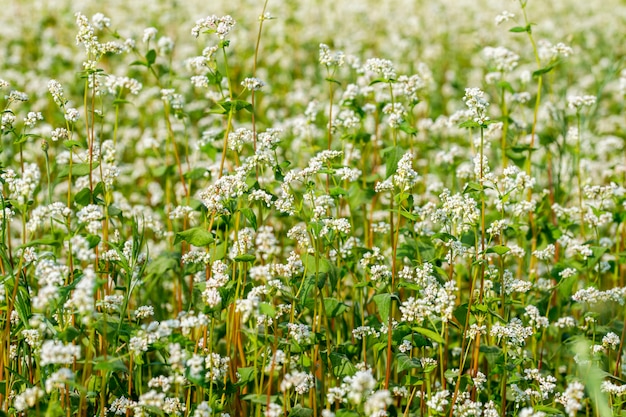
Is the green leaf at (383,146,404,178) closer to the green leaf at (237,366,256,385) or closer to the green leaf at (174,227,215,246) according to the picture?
the green leaf at (174,227,215,246)

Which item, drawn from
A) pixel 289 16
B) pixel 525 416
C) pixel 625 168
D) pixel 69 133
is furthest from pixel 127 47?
pixel 289 16

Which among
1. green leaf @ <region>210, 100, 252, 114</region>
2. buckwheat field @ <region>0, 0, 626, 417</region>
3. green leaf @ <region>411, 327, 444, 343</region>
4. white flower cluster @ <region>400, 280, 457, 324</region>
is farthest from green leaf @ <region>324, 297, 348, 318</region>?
green leaf @ <region>210, 100, 252, 114</region>

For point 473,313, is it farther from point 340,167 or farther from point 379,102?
point 379,102

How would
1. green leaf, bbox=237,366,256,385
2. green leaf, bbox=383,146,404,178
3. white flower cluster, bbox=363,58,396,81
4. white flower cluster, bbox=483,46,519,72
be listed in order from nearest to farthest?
1. green leaf, bbox=237,366,256,385
2. green leaf, bbox=383,146,404,178
3. white flower cluster, bbox=363,58,396,81
4. white flower cluster, bbox=483,46,519,72

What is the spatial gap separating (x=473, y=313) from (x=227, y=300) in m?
1.19

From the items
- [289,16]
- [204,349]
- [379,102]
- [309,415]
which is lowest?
[309,415]

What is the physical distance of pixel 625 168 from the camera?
16.4 feet

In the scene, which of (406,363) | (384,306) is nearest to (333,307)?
(384,306)

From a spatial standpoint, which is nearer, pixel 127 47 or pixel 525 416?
pixel 525 416

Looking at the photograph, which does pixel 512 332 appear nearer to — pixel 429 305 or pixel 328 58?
pixel 429 305

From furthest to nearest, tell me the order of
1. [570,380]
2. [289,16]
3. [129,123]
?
[289,16] < [129,123] < [570,380]

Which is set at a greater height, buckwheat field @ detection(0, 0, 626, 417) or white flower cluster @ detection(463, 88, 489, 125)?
white flower cluster @ detection(463, 88, 489, 125)

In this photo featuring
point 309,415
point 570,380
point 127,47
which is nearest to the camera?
point 309,415

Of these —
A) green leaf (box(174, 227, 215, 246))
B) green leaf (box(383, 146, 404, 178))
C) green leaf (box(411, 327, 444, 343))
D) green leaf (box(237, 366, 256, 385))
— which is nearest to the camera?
green leaf (box(411, 327, 444, 343))
